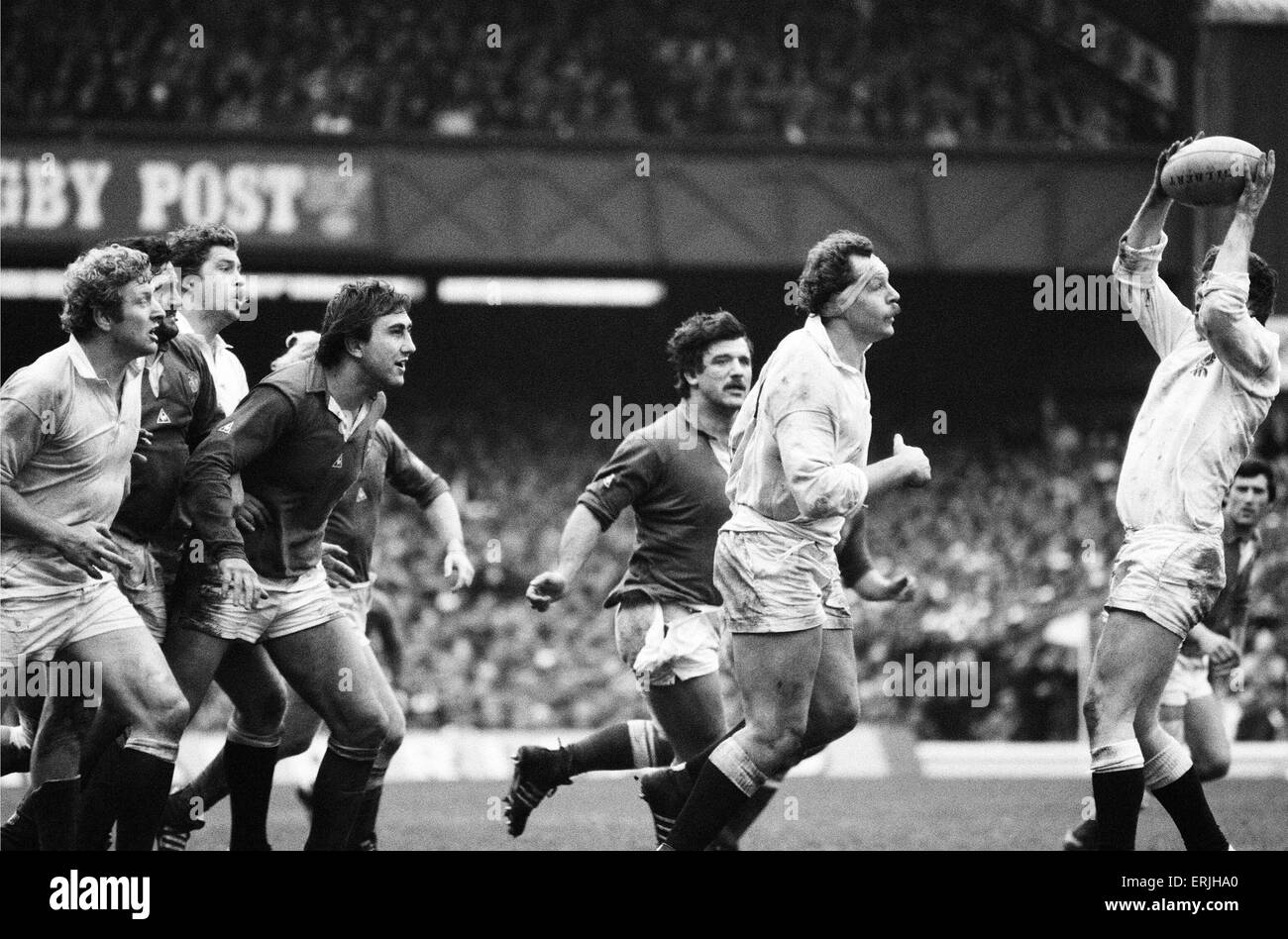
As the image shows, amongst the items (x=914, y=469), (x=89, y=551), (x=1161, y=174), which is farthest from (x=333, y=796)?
(x=1161, y=174)

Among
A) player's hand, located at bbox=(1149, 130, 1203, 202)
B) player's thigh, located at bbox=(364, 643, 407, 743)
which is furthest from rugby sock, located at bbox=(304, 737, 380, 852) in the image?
player's hand, located at bbox=(1149, 130, 1203, 202)

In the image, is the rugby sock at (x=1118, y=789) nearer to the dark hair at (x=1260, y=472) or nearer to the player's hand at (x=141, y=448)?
the dark hair at (x=1260, y=472)

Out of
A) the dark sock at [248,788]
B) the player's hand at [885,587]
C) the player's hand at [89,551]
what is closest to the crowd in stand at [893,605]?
the player's hand at [885,587]

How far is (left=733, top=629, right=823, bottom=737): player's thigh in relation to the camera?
5629 mm

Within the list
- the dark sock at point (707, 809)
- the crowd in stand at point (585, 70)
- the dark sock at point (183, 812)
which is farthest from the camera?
the crowd in stand at point (585, 70)

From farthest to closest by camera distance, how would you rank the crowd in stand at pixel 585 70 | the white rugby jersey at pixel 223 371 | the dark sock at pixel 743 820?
the crowd in stand at pixel 585 70, the dark sock at pixel 743 820, the white rugby jersey at pixel 223 371

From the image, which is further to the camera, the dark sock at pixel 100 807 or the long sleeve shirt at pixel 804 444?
the dark sock at pixel 100 807

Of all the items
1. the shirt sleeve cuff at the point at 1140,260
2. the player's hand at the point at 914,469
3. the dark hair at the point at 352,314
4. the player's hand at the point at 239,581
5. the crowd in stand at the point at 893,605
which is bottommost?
the crowd in stand at the point at 893,605

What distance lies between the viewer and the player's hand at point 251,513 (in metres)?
5.91

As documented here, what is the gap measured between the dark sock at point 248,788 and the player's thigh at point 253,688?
86 mm

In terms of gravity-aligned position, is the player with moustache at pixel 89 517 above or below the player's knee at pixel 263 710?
above

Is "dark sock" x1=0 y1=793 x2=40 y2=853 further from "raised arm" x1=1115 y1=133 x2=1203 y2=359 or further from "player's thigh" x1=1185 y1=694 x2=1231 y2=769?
"player's thigh" x1=1185 y1=694 x2=1231 y2=769
